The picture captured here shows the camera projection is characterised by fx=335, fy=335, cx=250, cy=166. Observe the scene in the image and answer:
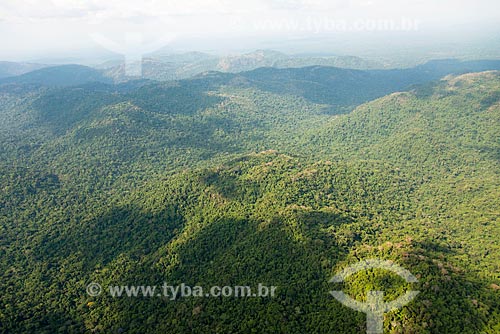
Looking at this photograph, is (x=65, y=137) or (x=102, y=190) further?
(x=65, y=137)

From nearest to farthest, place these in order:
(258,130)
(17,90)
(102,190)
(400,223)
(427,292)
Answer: (427,292) → (400,223) → (102,190) → (258,130) → (17,90)

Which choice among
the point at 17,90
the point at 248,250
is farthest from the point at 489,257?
the point at 17,90

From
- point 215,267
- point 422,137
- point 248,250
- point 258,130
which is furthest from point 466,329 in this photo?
point 258,130

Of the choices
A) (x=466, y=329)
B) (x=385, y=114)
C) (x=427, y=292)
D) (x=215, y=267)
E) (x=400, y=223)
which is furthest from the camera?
(x=385, y=114)

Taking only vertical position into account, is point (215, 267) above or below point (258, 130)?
below

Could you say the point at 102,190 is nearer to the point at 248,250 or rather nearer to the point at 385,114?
the point at 248,250

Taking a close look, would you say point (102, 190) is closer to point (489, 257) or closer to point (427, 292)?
point (427, 292)

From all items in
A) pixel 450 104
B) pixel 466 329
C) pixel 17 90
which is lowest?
pixel 466 329
